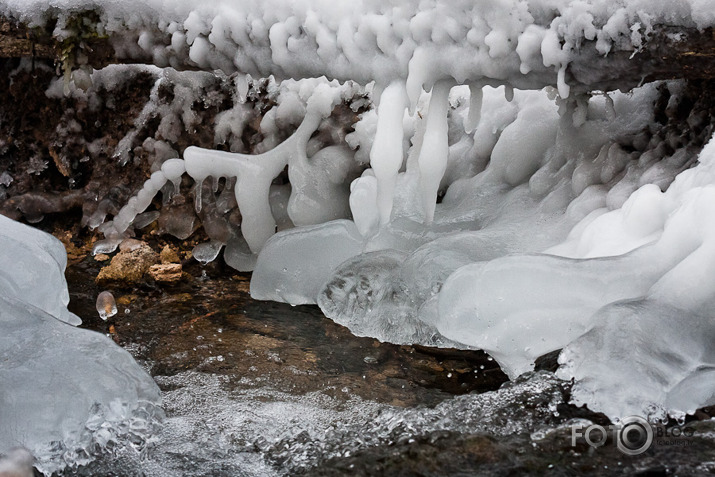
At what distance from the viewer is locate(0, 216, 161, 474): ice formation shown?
1.96 m

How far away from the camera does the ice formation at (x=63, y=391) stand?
6.42ft

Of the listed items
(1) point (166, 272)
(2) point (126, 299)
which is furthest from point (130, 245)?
(2) point (126, 299)

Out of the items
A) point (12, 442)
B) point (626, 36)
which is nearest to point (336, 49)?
point (626, 36)

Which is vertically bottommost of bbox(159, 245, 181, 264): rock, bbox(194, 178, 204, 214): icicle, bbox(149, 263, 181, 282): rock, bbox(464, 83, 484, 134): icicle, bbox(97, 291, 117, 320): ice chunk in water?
bbox(159, 245, 181, 264): rock

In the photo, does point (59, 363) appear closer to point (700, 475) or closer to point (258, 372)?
point (258, 372)

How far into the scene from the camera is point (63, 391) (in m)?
2.03

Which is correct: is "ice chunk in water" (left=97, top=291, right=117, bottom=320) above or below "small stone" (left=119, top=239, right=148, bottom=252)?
above

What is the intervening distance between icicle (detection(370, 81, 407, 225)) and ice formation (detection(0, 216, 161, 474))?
42.0 inches

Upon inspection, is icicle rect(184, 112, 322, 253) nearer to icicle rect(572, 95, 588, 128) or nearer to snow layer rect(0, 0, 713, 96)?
snow layer rect(0, 0, 713, 96)

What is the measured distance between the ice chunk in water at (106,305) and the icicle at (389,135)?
1208 millimetres

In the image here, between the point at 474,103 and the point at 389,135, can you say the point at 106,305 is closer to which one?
the point at 389,135

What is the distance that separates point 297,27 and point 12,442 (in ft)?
5.65

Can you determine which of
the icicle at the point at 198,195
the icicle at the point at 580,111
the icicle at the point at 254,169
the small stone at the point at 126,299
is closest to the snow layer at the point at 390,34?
the icicle at the point at 580,111

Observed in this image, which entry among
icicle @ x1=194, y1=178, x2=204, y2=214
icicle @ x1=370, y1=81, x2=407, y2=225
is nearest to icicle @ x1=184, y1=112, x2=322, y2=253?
icicle @ x1=194, y1=178, x2=204, y2=214
